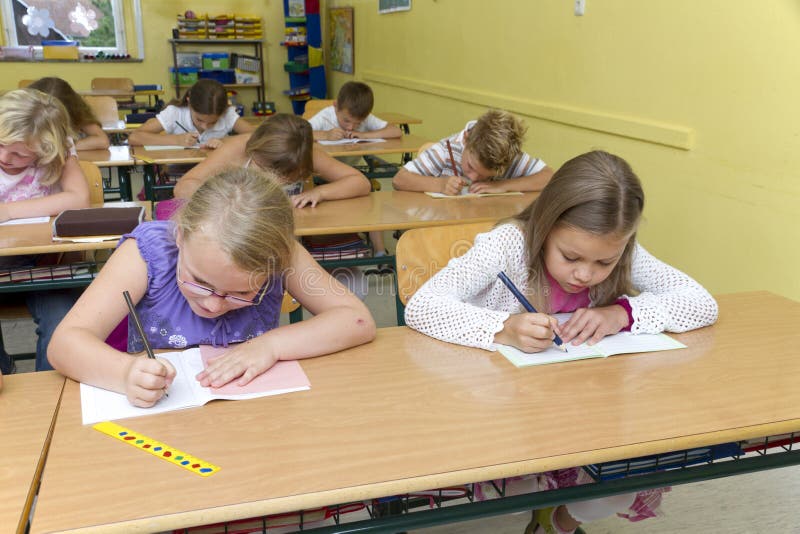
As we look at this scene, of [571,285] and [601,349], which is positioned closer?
[601,349]

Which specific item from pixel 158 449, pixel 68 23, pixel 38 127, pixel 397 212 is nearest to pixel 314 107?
pixel 397 212

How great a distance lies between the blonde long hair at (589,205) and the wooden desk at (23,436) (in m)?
0.96

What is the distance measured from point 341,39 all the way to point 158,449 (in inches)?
305

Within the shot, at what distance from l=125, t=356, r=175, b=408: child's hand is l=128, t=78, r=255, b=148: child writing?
2.82 m

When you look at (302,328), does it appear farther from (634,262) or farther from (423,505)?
(634,262)

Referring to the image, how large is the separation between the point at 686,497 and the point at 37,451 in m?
1.73

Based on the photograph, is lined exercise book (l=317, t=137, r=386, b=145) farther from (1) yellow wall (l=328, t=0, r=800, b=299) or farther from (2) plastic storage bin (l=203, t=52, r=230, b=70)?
(2) plastic storage bin (l=203, t=52, r=230, b=70)

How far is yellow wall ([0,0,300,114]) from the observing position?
800cm

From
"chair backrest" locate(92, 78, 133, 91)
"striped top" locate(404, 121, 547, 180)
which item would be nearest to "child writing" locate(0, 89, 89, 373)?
"striped top" locate(404, 121, 547, 180)

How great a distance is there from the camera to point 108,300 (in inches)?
47.0

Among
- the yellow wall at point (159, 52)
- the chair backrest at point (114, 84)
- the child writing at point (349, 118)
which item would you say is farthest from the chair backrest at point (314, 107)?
the yellow wall at point (159, 52)

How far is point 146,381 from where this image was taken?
1028mm

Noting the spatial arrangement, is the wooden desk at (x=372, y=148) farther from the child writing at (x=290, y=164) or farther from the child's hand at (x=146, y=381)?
the child's hand at (x=146, y=381)

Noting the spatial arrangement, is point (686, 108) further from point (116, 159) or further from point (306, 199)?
point (116, 159)
